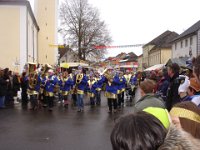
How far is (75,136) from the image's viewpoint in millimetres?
10070

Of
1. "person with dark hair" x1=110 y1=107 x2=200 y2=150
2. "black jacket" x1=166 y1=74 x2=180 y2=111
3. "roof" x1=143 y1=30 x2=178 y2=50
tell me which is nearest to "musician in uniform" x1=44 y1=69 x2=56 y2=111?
Result: "black jacket" x1=166 y1=74 x2=180 y2=111

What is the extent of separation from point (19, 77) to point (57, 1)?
126 feet

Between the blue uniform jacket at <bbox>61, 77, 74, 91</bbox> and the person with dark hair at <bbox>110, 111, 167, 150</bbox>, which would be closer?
the person with dark hair at <bbox>110, 111, 167, 150</bbox>

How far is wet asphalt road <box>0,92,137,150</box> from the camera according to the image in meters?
A: 8.88

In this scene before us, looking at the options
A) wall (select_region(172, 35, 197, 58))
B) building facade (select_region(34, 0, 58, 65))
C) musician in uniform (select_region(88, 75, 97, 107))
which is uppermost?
building facade (select_region(34, 0, 58, 65))

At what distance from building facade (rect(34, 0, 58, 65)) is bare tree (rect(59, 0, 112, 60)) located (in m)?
3.67

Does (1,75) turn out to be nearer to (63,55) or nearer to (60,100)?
(60,100)

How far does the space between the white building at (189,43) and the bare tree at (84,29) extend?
454 inches

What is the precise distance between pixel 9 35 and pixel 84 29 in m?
22.0

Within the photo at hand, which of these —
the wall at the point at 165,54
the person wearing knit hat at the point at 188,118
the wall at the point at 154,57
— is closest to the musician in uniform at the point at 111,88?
the person wearing knit hat at the point at 188,118

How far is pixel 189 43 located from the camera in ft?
153

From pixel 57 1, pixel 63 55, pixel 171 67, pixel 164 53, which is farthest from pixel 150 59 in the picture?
pixel 171 67

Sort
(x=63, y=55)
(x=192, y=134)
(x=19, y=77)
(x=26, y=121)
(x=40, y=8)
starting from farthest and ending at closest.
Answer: (x=63, y=55) → (x=40, y=8) → (x=19, y=77) → (x=26, y=121) → (x=192, y=134)

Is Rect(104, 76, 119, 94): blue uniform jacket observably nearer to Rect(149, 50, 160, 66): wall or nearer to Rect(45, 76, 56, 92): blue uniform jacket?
Rect(45, 76, 56, 92): blue uniform jacket
